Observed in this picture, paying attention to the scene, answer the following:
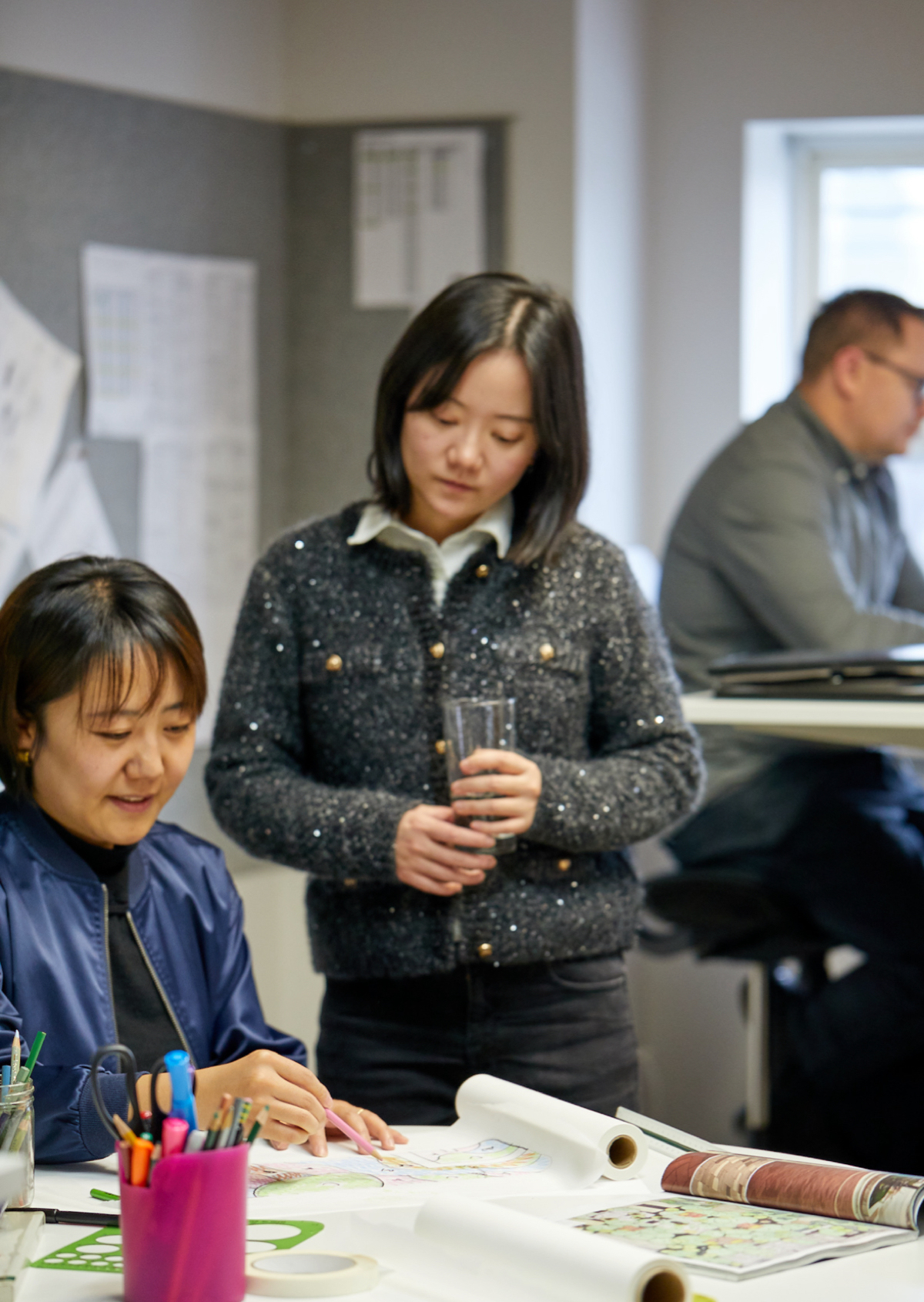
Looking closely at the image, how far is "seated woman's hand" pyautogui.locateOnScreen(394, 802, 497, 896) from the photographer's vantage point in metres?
1.57

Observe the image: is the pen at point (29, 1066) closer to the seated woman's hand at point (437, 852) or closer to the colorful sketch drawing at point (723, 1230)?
the colorful sketch drawing at point (723, 1230)

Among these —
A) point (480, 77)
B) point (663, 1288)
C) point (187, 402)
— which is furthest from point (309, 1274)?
point (480, 77)

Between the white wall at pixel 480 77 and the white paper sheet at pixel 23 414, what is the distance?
814 mm

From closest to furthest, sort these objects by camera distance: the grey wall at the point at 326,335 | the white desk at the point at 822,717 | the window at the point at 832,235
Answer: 1. the white desk at the point at 822,717
2. the grey wall at the point at 326,335
3. the window at the point at 832,235

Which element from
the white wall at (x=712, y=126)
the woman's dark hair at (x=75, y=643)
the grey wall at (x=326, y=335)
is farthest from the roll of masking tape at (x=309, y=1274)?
the white wall at (x=712, y=126)

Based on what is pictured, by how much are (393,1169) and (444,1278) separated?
0.81 ft

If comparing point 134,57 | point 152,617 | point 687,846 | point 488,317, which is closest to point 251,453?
point 134,57

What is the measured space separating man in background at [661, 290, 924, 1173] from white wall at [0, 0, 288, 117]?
115cm

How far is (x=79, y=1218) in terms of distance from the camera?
1.07 m

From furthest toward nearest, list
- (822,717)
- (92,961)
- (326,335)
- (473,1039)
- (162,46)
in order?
(326,335) < (162,46) < (822,717) < (473,1039) < (92,961)

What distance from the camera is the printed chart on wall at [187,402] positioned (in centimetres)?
275

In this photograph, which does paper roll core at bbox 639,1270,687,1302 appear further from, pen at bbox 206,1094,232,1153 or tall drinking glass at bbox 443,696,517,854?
tall drinking glass at bbox 443,696,517,854

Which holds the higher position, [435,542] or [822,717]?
[435,542]

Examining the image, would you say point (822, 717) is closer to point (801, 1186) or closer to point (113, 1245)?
point (801, 1186)
